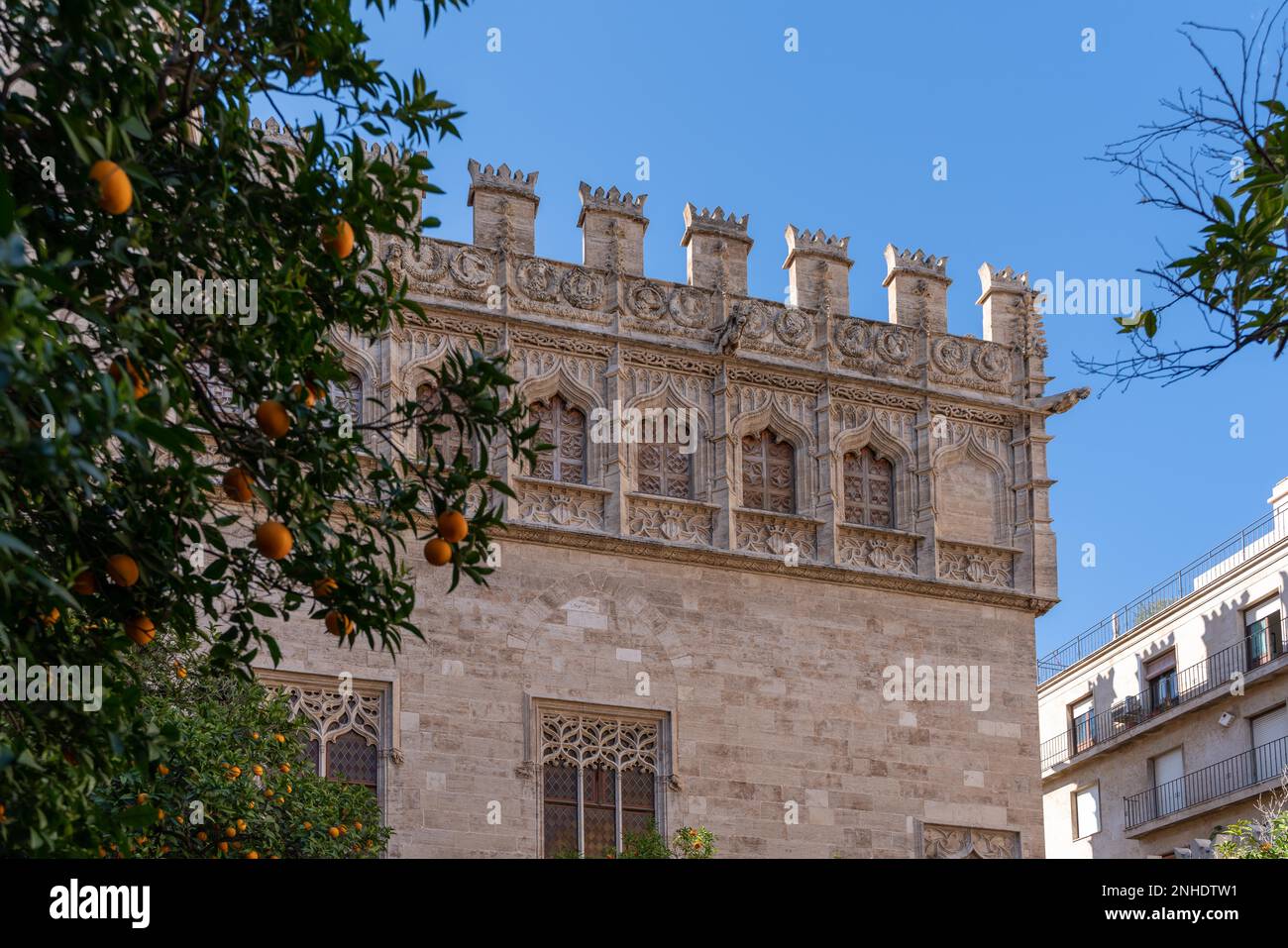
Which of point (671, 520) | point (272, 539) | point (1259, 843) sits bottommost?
point (1259, 843)

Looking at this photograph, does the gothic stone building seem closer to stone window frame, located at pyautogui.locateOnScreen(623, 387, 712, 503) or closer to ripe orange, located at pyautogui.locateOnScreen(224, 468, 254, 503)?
stone window frame, located at pyautogui.locateOnScreen(623, 387, 712, 503)

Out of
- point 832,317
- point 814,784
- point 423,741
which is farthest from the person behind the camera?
point 832,317

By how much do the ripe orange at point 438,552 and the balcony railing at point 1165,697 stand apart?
82.0ft

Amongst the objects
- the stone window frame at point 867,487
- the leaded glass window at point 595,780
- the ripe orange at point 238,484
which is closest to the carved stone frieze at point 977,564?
the stone window frame at point 867,487

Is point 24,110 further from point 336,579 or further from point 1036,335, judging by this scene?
point 1036,335

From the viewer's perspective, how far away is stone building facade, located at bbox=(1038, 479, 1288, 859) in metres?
A: 30.4

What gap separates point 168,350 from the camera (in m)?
6.61

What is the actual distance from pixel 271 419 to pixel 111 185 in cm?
116

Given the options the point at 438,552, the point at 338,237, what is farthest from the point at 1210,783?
the point at 338,237

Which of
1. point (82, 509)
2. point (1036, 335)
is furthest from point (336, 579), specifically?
point (1036, 335)

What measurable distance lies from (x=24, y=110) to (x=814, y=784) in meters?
15.9

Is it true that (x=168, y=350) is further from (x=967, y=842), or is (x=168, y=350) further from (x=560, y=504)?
(x=967, y=842)
